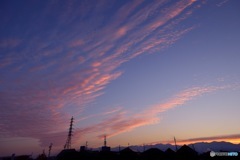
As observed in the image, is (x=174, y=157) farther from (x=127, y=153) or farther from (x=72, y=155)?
(x=72, y=155)

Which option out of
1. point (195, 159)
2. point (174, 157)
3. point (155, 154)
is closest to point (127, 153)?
point (155, 154)

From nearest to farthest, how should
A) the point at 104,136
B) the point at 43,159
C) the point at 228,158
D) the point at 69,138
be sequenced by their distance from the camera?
the point at 228,158 → the point at 69,138 → the point at 43,159 → the point at 104,136

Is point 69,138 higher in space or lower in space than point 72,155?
higher

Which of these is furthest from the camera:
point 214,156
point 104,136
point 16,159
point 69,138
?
point 104,136

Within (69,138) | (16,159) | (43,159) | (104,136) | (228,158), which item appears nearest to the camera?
(228,158)

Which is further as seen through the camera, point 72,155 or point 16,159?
point 16,159

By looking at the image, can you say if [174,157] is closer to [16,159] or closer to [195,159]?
[195,159]

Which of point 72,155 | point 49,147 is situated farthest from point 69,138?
point 49,147

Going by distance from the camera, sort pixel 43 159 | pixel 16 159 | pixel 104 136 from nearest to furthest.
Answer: pixel 43 159, pixel 16 159, pixel 104 136

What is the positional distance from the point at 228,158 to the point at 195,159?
14245 mm

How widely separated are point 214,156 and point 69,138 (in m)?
39.2

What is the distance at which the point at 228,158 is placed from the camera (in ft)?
116

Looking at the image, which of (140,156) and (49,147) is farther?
(49,147)

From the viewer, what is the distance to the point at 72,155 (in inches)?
1895
